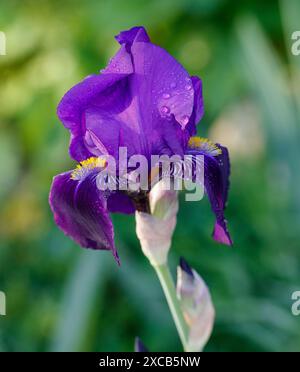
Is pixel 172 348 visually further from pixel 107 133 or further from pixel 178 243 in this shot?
pixel 107 133

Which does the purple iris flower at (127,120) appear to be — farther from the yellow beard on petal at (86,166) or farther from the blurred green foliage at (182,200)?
the blurred green foliage at (182,200)

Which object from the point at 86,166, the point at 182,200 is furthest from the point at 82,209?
the point at 182,200

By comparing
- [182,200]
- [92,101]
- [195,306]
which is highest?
[92,101]

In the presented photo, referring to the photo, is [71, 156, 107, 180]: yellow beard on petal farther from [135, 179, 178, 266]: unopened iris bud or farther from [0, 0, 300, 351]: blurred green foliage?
[0, 0, 300, 351]: blurred green foliage

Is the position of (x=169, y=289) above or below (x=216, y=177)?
below

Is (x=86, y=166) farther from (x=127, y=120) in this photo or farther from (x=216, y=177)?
(x=216, y=177)

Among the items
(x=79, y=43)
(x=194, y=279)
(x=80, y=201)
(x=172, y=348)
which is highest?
(x=79, y=43)
